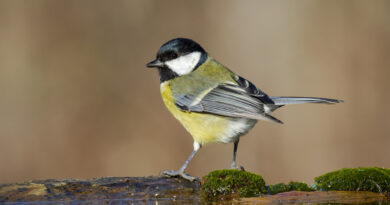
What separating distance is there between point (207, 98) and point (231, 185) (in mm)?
1002

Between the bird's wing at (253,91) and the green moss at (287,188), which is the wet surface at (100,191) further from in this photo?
the bird's wing at (253,91)

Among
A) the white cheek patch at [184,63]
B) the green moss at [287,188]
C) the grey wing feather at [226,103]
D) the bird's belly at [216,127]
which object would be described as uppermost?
the white cheek patch at [184,63]

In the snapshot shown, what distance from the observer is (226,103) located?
3809 mm

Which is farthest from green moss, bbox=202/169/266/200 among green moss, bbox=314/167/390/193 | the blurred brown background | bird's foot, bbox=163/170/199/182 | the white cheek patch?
the blurred brown background

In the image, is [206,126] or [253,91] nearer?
[206,126]

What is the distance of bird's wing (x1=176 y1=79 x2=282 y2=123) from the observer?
12.1ft

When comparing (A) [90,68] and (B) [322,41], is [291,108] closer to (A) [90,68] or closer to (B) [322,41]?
(B) [322,41]

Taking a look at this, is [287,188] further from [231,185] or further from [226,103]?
[226,103]

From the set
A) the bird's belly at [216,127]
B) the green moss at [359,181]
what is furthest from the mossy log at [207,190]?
the bird's belly at [216,127]

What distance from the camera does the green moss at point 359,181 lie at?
3.11 metres

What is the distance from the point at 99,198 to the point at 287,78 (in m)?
4.48

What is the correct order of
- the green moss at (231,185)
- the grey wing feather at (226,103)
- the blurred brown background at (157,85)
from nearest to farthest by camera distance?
the green moss at (231,185)
the grey wing feather at (226,103)
the blurred brown background at (157,85)

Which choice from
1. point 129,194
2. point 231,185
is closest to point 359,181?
point 231,185

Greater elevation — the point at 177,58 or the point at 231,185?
the point at 177,58
